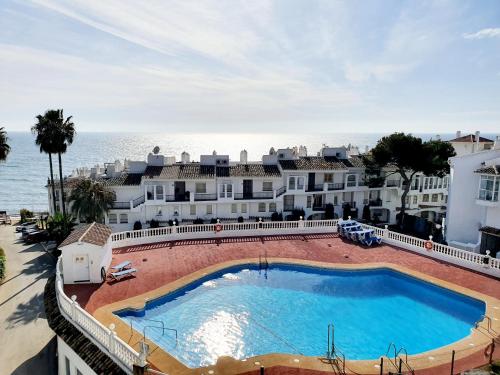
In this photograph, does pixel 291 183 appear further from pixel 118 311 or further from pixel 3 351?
pixel 3 351

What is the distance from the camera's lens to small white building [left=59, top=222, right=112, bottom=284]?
861 inches

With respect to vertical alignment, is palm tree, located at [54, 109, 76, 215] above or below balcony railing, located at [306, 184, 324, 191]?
above

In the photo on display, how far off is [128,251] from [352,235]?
19.5 meters

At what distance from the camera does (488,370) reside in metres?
14.1

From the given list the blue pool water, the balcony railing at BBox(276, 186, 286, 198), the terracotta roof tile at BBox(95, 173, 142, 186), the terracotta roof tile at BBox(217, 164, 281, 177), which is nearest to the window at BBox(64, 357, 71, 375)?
the blue pool water

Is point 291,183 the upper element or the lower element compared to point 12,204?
upper

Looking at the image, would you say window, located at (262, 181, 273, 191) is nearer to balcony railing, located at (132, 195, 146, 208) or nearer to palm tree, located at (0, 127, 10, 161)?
balcony railing, located at (132, 195, 146, 208)

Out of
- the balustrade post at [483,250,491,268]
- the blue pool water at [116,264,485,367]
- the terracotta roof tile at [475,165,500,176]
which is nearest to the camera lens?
the blue pool water at [116,264,485,367]

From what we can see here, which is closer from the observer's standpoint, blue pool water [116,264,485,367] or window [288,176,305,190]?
blue pool water [116,264,485,367]

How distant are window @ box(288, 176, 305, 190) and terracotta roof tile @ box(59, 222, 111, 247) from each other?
25363mm

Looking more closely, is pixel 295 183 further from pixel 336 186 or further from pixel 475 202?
pixel 475 202

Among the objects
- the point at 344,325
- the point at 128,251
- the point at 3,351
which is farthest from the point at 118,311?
the point at 344,325

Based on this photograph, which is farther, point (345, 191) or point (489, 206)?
point (345, 191)

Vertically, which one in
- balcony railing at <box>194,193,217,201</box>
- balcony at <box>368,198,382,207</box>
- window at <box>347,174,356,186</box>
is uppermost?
window at <box>347,174,356,186</box>
